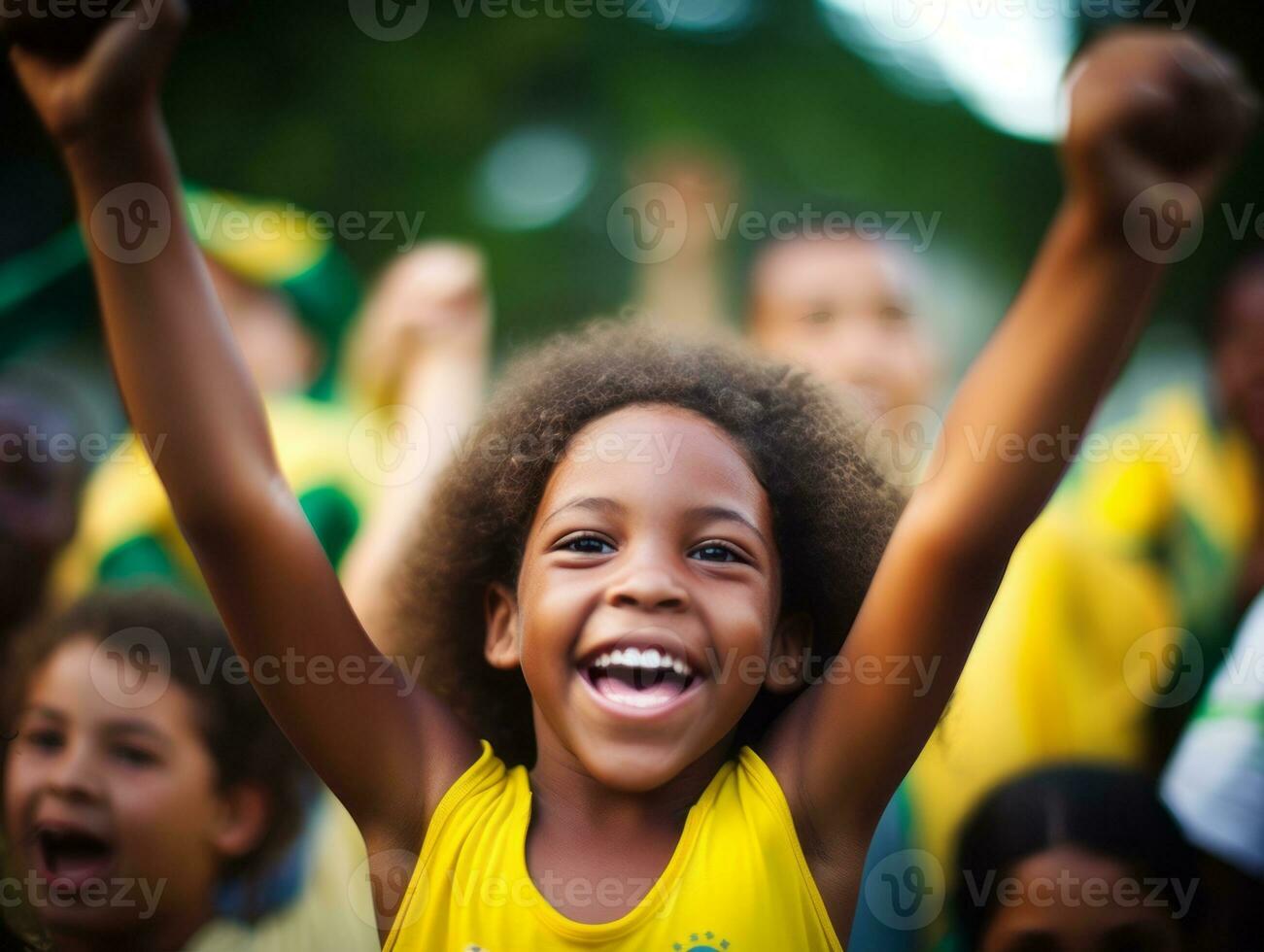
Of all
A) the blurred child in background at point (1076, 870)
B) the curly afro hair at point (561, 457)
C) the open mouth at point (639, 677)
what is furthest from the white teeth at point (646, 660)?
the blurred child in background at point (1076, 870)

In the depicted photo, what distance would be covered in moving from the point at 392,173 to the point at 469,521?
366 centimetres

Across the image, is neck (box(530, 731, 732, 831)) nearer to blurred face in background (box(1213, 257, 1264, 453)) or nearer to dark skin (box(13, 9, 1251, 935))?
dark skin (box(13, 9, 1251, 935))

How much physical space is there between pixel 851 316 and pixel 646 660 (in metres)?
1.89

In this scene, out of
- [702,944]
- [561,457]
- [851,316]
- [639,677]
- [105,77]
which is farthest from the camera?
[851,316]

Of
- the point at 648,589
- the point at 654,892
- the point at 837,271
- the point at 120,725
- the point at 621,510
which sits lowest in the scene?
the point at 654,892

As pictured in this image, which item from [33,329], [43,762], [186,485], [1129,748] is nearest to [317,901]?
[43,762]

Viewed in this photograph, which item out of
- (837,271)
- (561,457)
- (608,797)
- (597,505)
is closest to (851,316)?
(837,271)

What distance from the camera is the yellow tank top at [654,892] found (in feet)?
5.09

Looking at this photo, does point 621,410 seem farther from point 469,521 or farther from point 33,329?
point 33,329

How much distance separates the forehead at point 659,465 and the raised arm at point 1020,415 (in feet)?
0.80

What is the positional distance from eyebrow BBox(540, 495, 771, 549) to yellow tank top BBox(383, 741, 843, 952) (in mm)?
320

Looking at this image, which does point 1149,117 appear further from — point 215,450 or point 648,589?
point 215,450

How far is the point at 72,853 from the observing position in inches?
83.8

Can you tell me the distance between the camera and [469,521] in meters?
1.92
